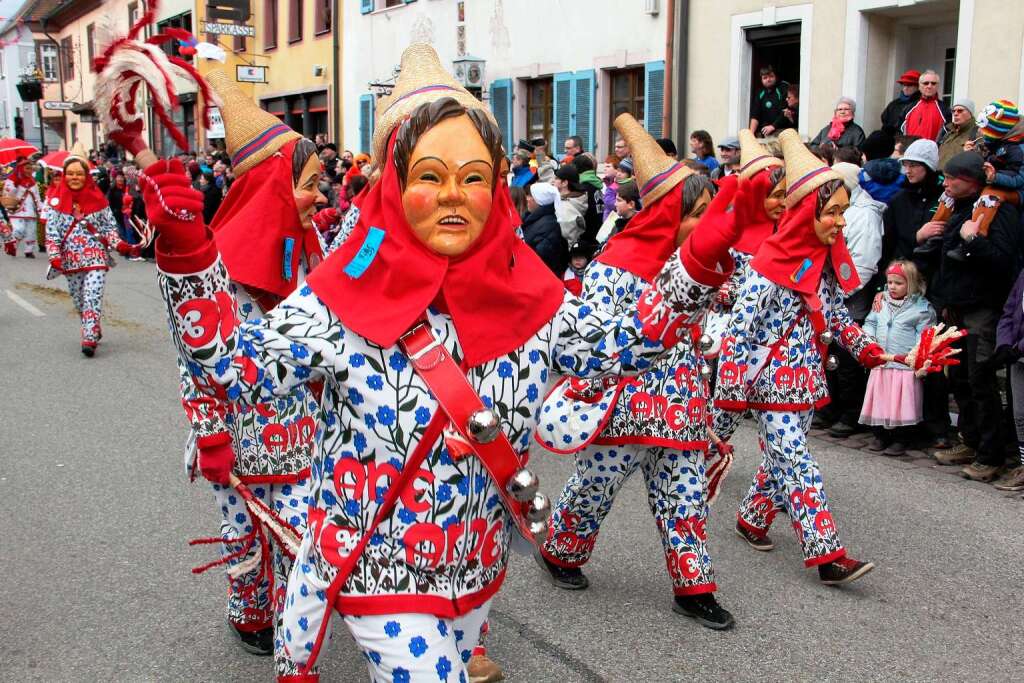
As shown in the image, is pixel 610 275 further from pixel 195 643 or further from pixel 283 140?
pixel 195 643

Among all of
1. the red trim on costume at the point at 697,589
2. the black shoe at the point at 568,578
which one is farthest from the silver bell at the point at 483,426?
the black shoe at the point at 568,578

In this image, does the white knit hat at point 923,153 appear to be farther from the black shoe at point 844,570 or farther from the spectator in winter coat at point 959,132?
the black shoe at point 844,570

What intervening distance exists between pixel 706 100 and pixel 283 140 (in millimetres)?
10714

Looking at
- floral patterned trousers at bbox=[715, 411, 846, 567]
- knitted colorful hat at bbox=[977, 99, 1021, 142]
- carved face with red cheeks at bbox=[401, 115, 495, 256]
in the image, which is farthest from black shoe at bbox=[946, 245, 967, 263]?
carved face with red cheeks at bbox=[401, 115, 495, 256]

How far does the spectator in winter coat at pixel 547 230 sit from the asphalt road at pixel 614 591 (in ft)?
10.8

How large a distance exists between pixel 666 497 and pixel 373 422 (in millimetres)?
2182

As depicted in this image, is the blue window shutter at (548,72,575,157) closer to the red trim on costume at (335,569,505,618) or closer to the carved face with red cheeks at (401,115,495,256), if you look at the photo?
the carved face with red cheeks at (401,115,495,256)

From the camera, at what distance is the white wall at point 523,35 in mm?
14906

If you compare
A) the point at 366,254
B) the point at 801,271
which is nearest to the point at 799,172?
the point at 801,271

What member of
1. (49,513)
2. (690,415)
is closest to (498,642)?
(690,415)

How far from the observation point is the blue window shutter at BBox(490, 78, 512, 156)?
17.7 metres

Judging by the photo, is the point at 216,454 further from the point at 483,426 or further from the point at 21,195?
the point at 21,195

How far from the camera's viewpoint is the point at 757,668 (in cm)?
392

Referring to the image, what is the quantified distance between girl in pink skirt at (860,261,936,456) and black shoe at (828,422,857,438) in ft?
0.95
